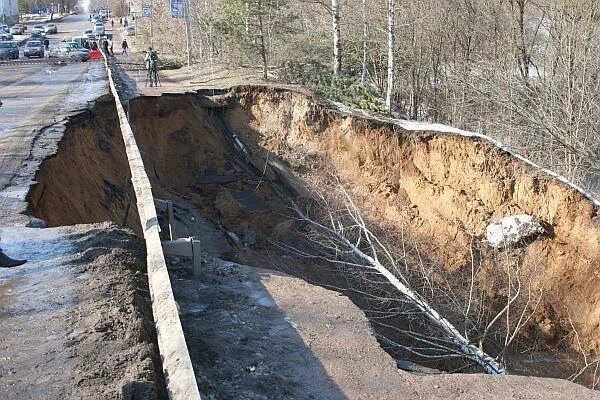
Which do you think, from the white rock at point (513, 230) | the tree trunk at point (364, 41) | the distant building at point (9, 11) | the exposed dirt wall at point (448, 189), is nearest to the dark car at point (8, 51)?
the exposed dirt wall at point (448, 189)

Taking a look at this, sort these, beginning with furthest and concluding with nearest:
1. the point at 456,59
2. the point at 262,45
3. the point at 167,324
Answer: the point at 456,59 → the point at 262,45 → the point at 167,324

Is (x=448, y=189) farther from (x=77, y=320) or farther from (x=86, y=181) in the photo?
(x=77, y=320)

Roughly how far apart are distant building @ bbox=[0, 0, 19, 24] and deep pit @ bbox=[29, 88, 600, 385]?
3157 inches

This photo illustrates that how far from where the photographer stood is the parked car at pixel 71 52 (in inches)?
1599

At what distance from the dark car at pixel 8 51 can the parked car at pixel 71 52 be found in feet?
8.10

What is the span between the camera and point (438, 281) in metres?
15.2

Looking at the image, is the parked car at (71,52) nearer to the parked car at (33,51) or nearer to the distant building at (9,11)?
the parked car at (33,51)

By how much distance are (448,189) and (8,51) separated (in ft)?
121

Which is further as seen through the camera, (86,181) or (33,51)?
(33,51)

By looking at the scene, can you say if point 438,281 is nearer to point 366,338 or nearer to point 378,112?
point 378,112

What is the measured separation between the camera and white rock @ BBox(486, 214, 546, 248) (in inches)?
575

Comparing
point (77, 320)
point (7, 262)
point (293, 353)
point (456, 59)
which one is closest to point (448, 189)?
point (456, 59)

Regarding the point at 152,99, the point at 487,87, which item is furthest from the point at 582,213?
the point at 152,99

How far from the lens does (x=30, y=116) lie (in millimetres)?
16641
